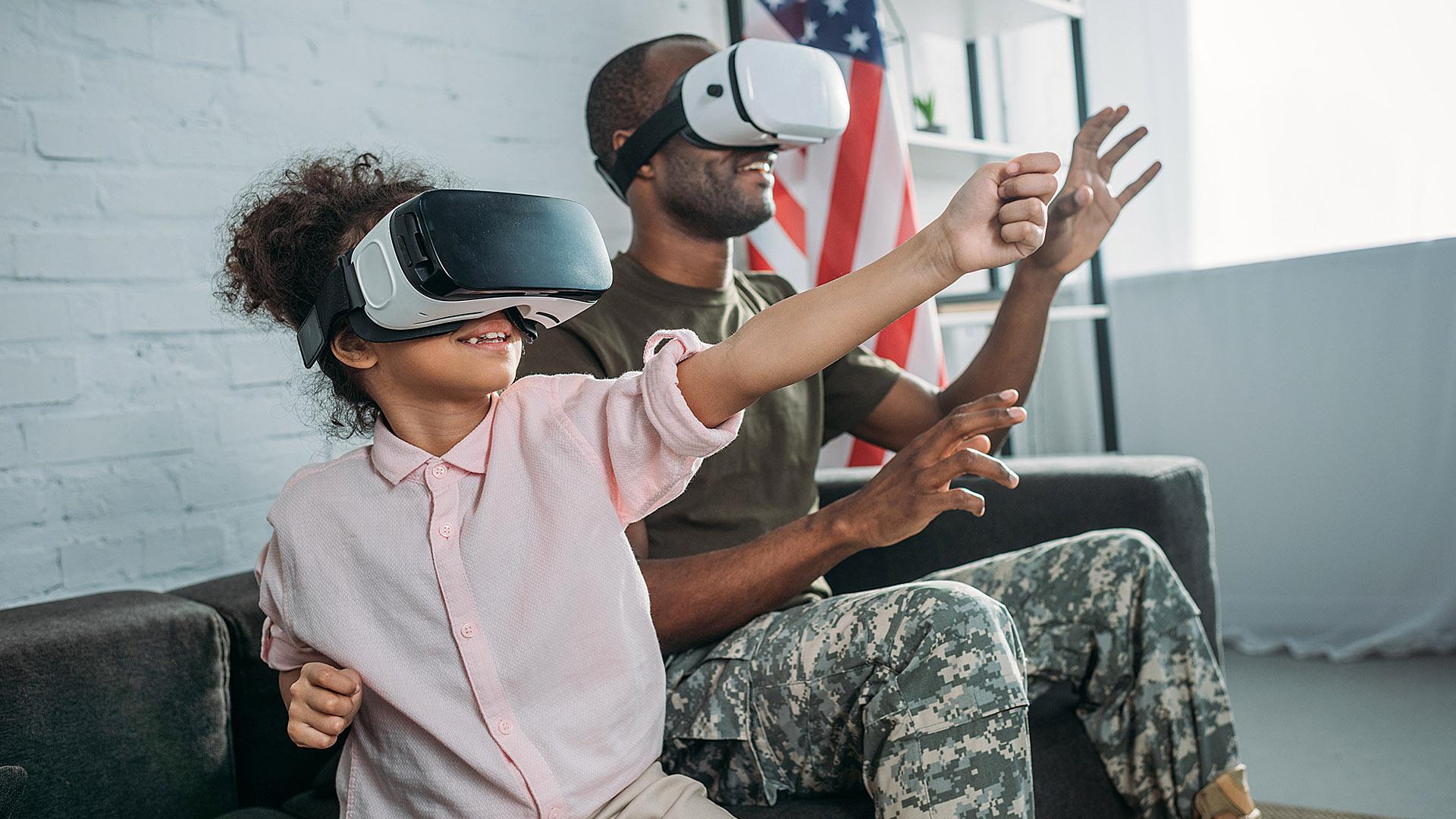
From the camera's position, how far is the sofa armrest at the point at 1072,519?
4.78 ft

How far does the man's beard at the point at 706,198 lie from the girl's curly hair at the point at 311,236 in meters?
0.40

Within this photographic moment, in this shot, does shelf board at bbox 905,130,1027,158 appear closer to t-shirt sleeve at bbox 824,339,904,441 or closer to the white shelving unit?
the white shelving unit

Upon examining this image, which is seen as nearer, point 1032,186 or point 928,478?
point 1032,186

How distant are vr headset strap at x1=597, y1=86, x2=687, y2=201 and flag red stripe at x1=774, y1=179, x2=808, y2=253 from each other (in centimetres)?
90

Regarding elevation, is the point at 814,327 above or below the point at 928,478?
above

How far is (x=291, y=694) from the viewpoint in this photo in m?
0.93

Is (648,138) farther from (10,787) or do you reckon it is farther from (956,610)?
(10,787)

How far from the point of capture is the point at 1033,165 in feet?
2.66

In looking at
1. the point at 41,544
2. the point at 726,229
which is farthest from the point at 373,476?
the point at 41,544

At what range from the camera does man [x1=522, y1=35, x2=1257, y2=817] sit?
1.02m

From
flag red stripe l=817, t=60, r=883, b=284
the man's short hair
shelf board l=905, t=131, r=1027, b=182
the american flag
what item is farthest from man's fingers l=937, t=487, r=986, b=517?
shelf board l=905, t=131, r=1027, b=182

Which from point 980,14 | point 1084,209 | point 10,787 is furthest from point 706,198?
point 980,14

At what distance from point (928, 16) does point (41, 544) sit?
2195mm

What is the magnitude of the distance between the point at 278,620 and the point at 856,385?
32.7 inches
